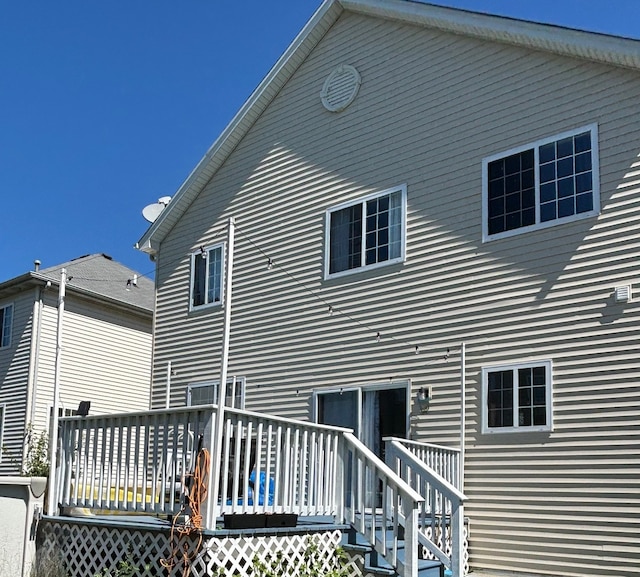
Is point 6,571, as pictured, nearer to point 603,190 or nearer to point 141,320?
point 603,190

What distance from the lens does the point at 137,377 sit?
2284cm

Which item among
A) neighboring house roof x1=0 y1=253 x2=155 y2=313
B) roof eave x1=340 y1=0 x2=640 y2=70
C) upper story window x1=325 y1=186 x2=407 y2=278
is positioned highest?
roof eave x1=340 y1=0 x2=640 y2=70

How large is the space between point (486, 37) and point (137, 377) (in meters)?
14.8

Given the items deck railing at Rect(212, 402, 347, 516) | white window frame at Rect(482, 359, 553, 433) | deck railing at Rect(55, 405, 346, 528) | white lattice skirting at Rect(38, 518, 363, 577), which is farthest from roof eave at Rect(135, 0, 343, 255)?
white lattice skirting at Rect(38, 518, 363, 577)

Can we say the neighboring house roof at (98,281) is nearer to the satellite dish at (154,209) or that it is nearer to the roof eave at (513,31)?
the satellite dish at (154,209)

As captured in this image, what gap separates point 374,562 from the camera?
796 centimetres

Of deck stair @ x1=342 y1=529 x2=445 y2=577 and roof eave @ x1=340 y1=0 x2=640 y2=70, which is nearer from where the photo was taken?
deck stair @ x1=342 y1=529 x2=445 y2=577

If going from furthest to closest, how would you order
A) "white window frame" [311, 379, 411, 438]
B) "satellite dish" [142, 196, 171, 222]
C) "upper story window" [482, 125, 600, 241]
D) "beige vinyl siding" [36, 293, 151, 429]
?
"beige vinyl siding" [36, 293, 151, 429], "satellite dish" [142, 196, 171, 222], "white window frame" [311, 379, 411, 438], "upper story window" [482, 125, 600, 241]

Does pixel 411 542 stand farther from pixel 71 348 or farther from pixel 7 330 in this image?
pixel 7 330

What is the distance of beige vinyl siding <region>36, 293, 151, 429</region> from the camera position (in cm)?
2062

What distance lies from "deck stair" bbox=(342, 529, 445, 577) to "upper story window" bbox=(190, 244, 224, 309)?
7.29m

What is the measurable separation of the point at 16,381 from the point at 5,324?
71.9 inches

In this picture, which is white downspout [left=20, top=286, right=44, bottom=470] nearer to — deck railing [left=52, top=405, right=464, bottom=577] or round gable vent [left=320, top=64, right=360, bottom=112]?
round gable vent [left=320, top=64, right=360, bottom=112]

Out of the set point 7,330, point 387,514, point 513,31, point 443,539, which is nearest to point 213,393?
point 443,539
